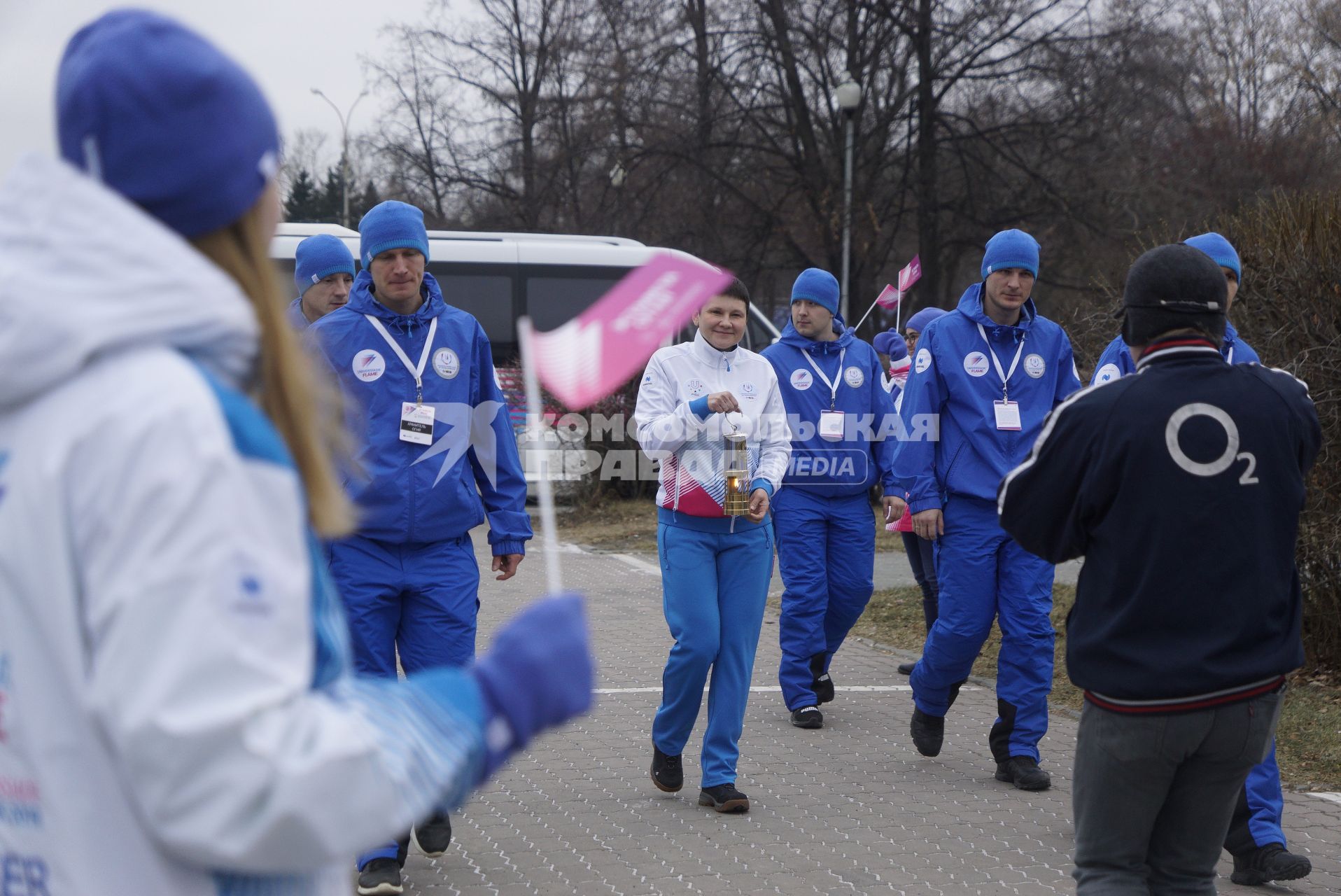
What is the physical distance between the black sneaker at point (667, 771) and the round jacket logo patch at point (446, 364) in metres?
1.88

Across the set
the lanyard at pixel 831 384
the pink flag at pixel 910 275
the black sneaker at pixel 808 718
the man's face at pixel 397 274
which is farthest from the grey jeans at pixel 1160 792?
the pink flag at pixel 910 275

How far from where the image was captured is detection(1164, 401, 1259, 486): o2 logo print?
3.12 metres

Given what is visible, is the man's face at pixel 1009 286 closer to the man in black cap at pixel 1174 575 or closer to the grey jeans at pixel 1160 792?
the man in black cap at pixel 1174 575

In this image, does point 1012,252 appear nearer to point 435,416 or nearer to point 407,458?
point 435,416

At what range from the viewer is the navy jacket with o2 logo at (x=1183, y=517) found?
10.2ft

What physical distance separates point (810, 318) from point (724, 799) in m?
2.94

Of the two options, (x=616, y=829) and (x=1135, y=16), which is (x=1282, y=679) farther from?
(x=1135, y=16)

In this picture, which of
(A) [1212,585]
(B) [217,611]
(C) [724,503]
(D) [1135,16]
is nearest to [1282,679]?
(A) [1212,585]

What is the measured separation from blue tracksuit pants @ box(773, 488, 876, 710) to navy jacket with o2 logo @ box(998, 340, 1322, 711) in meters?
3.86

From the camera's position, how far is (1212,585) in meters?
3.12

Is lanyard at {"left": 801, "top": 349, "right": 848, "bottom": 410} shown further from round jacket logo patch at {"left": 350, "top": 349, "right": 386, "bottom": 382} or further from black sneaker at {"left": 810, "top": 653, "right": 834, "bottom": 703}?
round jacket logo patch at {"left": 350, "top": 349, "right": 386, "bottom": 382}

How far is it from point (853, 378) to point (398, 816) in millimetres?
6404

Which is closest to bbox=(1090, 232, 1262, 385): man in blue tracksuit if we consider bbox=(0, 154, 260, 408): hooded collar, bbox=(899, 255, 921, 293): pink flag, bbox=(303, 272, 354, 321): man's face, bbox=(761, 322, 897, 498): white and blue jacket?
bbox=(761, 322, 897, 498): white and blue jacket

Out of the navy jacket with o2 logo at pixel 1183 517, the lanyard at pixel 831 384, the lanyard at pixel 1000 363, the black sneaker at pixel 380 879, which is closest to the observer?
the navy jacket with o2 logo at pixel 1183 517
